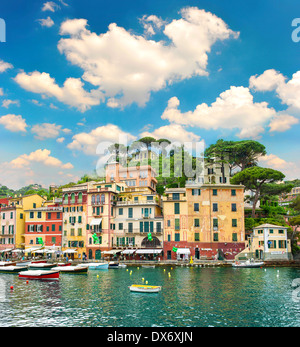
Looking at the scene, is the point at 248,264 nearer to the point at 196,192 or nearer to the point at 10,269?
the point at 196,192

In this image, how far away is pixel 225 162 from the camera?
279 ft

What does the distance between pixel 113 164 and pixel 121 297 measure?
63.1 m

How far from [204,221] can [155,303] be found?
38660mm

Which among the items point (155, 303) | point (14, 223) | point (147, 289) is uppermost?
point (14, 223)

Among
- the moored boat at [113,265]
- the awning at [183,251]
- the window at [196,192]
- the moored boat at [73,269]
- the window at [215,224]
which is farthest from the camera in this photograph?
the window at [196,192]

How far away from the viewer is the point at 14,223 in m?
79.1

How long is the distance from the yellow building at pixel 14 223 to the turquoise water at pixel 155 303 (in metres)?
35.1

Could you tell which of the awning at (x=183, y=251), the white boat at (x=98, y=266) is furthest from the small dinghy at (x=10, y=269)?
the awning at (x=183, y=251)

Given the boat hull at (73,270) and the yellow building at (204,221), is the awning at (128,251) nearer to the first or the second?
the yellow building at (204,221)

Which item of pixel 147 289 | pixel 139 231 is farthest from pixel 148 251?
pixel 147 289

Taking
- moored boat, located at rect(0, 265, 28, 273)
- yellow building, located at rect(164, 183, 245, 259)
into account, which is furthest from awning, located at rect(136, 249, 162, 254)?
moored boat, located at rect(0, 265, 28, 273)

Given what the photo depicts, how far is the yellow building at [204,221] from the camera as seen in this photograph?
66.2 m

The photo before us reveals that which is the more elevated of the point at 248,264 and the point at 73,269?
the point at 73,269
